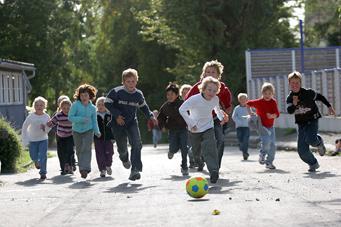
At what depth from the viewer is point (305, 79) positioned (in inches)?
1468

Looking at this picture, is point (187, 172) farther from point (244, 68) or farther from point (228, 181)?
point (244, 68)

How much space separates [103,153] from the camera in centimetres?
1870

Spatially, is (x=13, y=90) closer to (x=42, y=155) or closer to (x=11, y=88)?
(x=11, y=88)

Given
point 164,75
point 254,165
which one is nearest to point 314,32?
point 164,75

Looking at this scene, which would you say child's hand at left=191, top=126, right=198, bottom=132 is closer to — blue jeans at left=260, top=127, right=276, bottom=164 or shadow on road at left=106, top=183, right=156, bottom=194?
shadow on road at left=106, top=183, right=156, bottom=194

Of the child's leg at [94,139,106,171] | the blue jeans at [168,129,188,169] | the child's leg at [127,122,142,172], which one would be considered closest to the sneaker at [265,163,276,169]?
the blue jeans at [168,129,188,169]

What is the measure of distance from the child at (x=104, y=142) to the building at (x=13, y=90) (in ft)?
71.8

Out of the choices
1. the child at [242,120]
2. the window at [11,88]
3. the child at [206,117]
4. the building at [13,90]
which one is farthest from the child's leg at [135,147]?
the window at [11,88]

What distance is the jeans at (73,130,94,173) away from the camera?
17.1m

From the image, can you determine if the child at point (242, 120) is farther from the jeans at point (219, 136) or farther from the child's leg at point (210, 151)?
the child's leg at point (210, 151)

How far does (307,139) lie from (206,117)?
10.1ft

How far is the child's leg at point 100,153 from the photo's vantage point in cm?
1855

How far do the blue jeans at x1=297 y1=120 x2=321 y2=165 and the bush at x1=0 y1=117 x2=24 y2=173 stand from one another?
22.6 ft

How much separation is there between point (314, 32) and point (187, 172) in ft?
179
